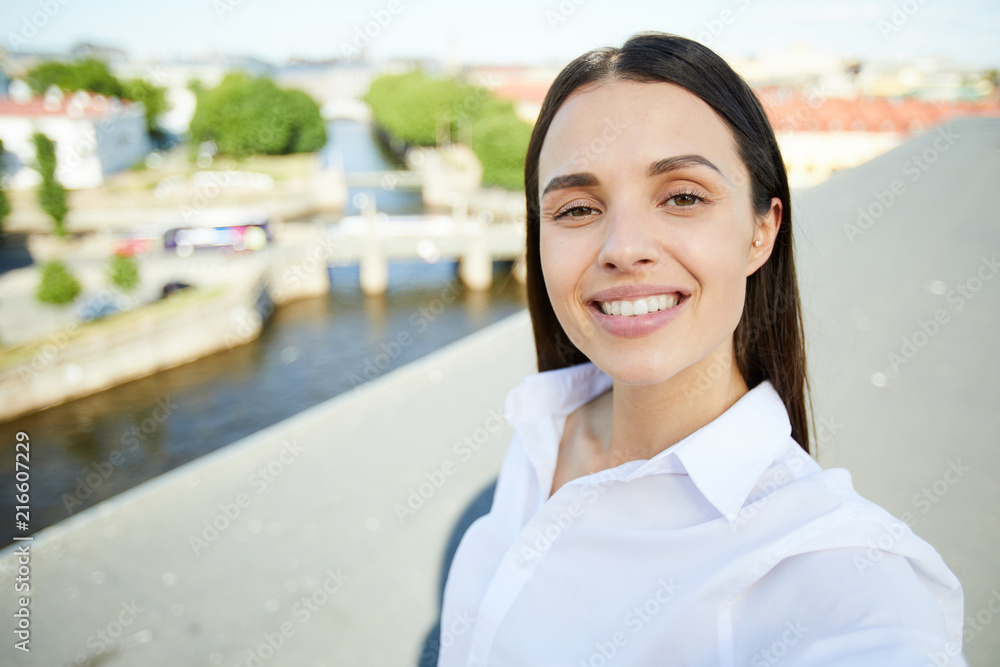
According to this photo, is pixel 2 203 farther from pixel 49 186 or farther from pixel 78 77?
pixel 78 77

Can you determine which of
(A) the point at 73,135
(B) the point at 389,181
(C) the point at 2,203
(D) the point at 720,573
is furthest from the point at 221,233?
(D) the point at 720,573

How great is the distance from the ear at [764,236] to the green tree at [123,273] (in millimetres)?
17316

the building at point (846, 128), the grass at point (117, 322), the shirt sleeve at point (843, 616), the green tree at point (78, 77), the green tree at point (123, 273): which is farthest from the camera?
the green tree at point (78, 77)

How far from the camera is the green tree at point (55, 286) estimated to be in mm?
14000

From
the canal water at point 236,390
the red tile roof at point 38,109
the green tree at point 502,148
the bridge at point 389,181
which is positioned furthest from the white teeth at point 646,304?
the bridge at point 389,181

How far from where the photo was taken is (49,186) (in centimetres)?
Answer: 1911

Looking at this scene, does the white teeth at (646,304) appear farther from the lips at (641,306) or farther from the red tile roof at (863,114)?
the red tile roof at (863,114)

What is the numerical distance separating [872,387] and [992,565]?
824 millimetres

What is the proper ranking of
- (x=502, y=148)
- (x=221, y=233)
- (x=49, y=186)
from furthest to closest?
→ (x=502, y=148) → (x=221, y=233) → (x=49, y=186)

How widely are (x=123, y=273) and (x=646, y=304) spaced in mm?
17353

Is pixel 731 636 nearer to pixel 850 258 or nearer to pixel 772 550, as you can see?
pixel 772 550

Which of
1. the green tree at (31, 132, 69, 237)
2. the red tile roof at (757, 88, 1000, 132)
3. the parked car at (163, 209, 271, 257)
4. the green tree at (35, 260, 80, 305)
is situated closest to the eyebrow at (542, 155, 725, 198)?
the green tree at (35, 260, 80, 305)

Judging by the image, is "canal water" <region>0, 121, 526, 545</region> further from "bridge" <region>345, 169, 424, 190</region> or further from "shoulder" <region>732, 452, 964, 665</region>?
"bridge" <region>345, 169, 424, 190</region>

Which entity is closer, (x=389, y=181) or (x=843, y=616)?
(x=843, y=616)
